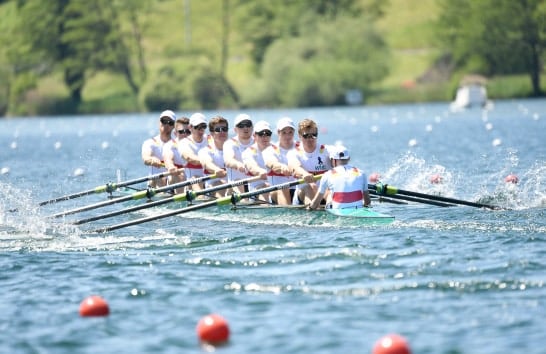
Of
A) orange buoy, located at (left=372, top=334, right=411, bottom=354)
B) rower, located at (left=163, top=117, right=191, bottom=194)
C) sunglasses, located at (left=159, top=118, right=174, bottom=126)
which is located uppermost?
sunglasses, located at (left=159, top=118, right=174, bottom=126)

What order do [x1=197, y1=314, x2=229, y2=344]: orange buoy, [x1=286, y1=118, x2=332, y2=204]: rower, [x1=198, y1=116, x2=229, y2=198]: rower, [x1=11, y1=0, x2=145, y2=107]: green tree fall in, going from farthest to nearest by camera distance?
[x1=11, y1=0, x2=145, y2=107]: green tree → [x1=198, y1=116, x2=229, y2=198]: rower → [x1=286, y1=118, x2=332, y2=204]: rower → [x1=197, y1=314, x2=229, y2=344]: orange buoy

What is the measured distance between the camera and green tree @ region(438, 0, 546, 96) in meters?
60.4

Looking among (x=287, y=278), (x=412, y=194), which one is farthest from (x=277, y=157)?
(x=287, y=278)

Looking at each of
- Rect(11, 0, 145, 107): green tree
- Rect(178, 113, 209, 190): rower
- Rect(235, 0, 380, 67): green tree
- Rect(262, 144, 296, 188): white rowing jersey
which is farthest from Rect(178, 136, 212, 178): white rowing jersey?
Rect(11, 0, 145, 107): green tree

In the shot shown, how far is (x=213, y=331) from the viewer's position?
862 cm

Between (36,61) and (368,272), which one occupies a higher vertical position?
(36,61)

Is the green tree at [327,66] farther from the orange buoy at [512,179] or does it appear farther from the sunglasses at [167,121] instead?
the orange buoy at [512,179]

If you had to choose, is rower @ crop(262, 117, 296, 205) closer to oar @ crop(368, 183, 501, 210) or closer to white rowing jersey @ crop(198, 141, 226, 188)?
oar @ crop(368, 183, 501, 210)

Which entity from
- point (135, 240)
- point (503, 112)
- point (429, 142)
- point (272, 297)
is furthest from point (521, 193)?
point (503, 112)

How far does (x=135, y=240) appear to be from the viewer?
1375 centimetres

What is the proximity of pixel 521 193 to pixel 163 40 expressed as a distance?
6133cm

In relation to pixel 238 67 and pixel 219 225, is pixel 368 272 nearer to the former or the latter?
pixel 219 225

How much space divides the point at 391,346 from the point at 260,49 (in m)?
64.0

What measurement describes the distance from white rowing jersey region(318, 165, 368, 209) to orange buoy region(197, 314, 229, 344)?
5.25 metres
